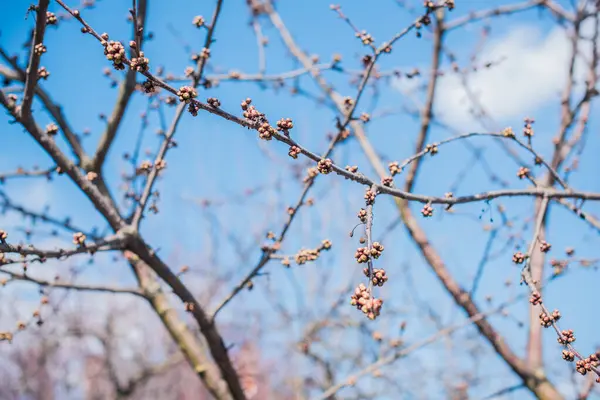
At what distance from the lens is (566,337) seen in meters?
1.67

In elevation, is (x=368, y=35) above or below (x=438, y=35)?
below

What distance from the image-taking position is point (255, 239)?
792cm

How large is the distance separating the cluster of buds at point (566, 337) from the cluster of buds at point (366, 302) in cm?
66

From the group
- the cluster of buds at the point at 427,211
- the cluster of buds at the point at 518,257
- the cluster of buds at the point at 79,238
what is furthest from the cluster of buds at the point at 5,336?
the cluster of buds at the point at 518,257

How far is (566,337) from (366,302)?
0.75 meters

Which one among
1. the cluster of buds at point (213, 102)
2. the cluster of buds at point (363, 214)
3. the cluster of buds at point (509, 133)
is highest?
the cluster of buds at point (213, 102)

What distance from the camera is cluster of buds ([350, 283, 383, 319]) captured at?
141 cm

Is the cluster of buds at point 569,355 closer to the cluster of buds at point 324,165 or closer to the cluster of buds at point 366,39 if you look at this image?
the cluster of buds at point 324,165

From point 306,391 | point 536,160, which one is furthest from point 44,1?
point 306,391

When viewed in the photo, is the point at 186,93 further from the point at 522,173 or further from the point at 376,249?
the point at 522,173

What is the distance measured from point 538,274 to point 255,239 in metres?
4.40

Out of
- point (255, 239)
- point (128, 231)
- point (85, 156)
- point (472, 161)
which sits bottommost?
point (128, 231)

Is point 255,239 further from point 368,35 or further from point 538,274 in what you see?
point 368,35

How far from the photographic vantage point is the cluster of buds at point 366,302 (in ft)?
4.64
